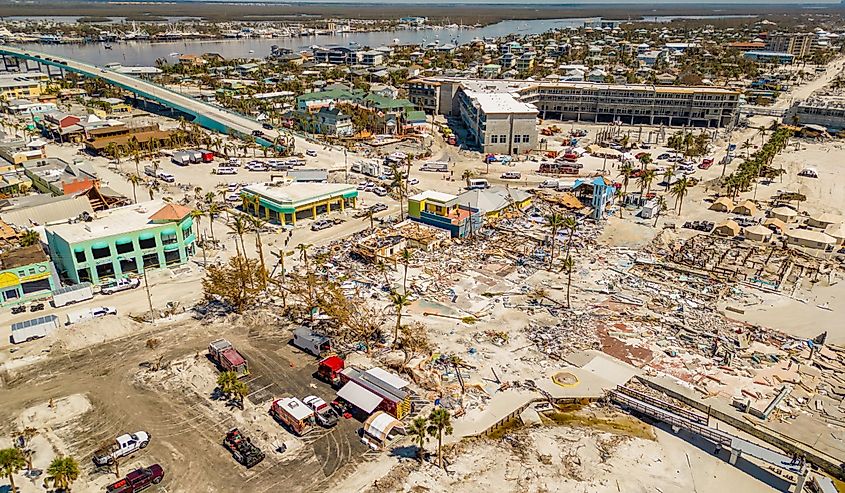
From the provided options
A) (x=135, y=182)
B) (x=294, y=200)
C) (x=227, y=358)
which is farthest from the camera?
(x=135, y=182)

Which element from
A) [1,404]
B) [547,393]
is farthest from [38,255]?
[547,393]

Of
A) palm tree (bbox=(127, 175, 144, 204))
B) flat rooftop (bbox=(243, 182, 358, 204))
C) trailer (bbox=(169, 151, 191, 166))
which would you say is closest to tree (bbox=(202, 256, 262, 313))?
flat rooftop (bbox=(243, 182, 358, 204))

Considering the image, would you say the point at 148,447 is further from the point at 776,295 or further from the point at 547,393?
the point at 776,295

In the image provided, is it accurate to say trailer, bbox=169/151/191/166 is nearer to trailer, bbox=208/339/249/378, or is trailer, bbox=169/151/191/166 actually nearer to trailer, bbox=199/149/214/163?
trailer, bbox=199/149/214/163

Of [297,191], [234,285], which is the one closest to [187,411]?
[234,285]

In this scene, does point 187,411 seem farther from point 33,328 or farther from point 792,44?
point 792,44

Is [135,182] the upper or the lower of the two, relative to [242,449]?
upper
